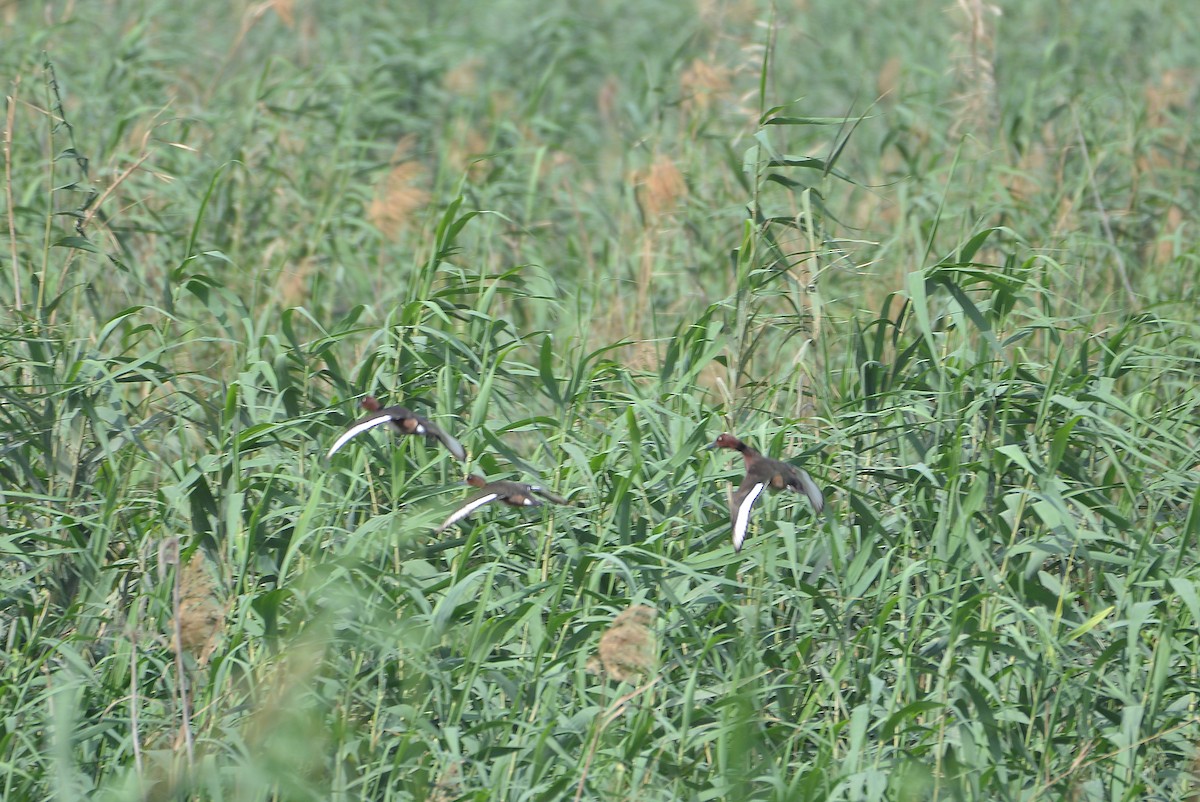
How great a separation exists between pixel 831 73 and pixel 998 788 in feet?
18.8

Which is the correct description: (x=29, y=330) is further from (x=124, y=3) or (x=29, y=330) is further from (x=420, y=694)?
(x=124, y=3)

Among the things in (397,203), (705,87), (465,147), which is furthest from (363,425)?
(465,147)

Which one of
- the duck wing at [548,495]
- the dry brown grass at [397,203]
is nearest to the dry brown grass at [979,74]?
the dry brown grass at [397,203]

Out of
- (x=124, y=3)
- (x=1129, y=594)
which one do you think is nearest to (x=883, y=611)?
(x=1129, y=594)

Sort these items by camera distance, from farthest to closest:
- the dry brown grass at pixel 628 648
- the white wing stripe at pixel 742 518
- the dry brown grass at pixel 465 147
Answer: the dry brown grass at pixel 465 147 < the white wing stripe at pixel 742 518 < the dry brown grass at pixel 628 648

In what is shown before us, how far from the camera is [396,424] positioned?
329 cm

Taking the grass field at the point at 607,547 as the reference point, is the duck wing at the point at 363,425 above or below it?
above

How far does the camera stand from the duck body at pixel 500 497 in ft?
10.2

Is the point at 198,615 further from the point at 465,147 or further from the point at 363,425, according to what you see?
the point at 465,147

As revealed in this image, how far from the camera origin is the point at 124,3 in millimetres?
7785

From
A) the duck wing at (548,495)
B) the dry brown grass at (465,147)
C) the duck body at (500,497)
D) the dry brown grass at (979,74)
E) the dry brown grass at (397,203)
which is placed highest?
the dry brown grass at (979,74)

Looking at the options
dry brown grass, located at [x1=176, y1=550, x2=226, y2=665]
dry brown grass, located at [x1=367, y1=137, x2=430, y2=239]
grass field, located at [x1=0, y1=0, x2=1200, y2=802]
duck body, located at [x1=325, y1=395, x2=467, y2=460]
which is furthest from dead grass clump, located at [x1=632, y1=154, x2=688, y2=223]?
dry brown grass, located at [x1=176, y1=550, x2=226, y2=665]

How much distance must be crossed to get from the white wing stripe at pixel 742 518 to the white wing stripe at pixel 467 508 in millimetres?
511

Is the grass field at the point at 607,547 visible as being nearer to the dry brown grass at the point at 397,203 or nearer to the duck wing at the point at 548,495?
the duck wing at the point at 548,495
